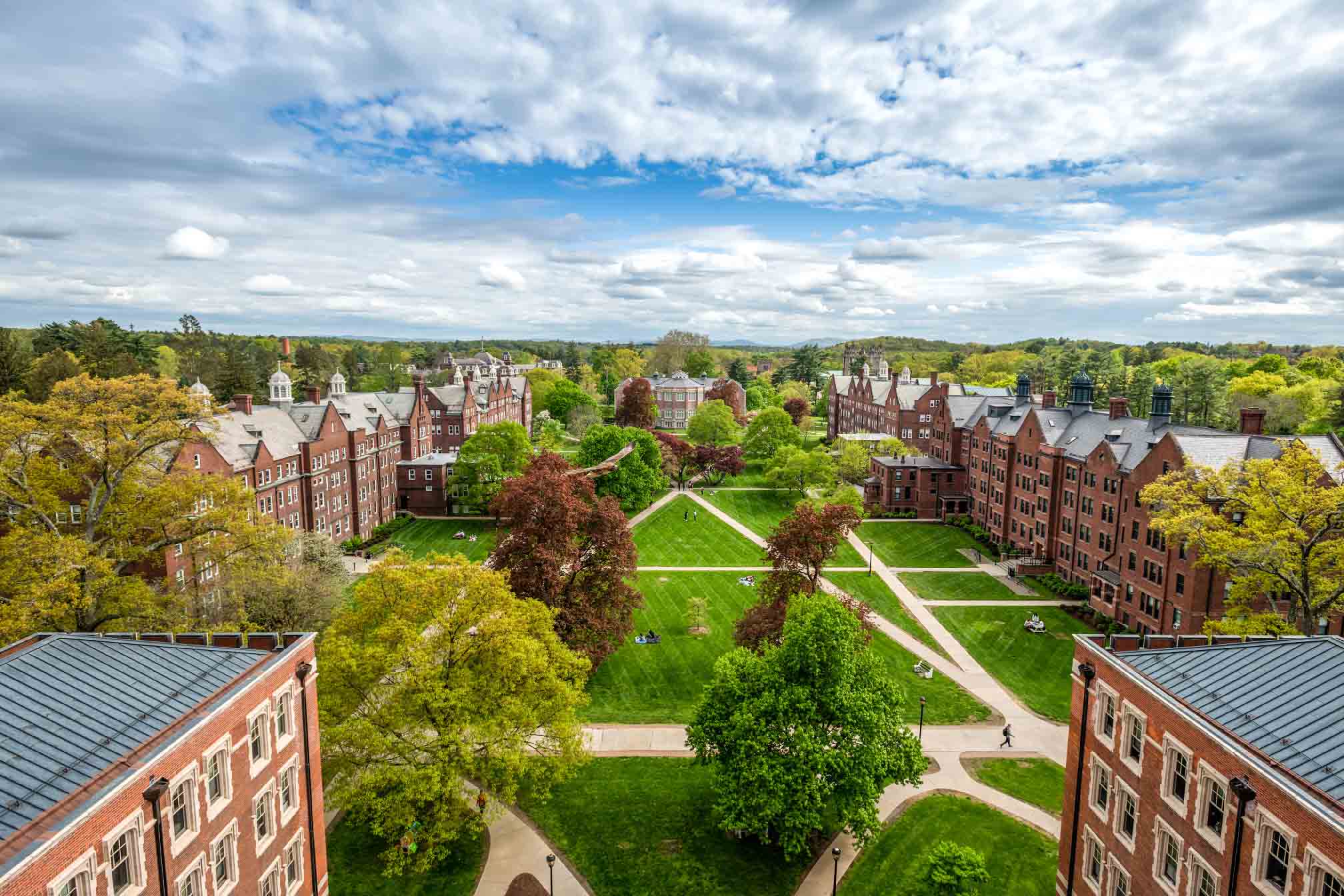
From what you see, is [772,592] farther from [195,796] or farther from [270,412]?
[270,412]

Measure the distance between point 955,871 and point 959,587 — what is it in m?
38.1

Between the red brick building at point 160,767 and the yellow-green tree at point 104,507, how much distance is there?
11.9 meters

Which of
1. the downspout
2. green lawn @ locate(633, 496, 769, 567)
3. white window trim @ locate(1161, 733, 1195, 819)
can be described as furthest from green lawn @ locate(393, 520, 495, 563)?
white window trim @ locate(1161, 733, 1195, 819)

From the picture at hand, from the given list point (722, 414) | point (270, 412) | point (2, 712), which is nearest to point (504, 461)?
point (270, 412)

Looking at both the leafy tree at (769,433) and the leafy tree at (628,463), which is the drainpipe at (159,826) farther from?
the leafy tree at (769,433)

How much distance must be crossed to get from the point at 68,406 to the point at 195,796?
22725 mm

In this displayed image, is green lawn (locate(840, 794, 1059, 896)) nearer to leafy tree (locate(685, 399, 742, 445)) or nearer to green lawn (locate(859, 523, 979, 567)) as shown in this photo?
green lawn (locate(859, 523, 979, 567))

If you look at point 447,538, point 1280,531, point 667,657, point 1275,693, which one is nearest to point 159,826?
point 1275,693

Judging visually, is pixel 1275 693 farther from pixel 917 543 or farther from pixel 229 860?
pixel 917 543

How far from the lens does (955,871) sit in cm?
2458

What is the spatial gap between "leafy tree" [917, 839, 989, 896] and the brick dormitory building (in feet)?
68.6

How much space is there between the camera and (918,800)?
108ft

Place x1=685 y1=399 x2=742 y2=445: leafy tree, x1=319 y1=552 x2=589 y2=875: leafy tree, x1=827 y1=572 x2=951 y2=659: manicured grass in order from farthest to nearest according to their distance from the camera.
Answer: x1=685 y1=399 x2=742 y2=445: leafy tree, x1=827 y1=572 x2=951 y2=659: manicured grass, x1=319 y1=552 x2=589 y2=875: leafy tree

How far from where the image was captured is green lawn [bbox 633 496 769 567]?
6794 centimetres
